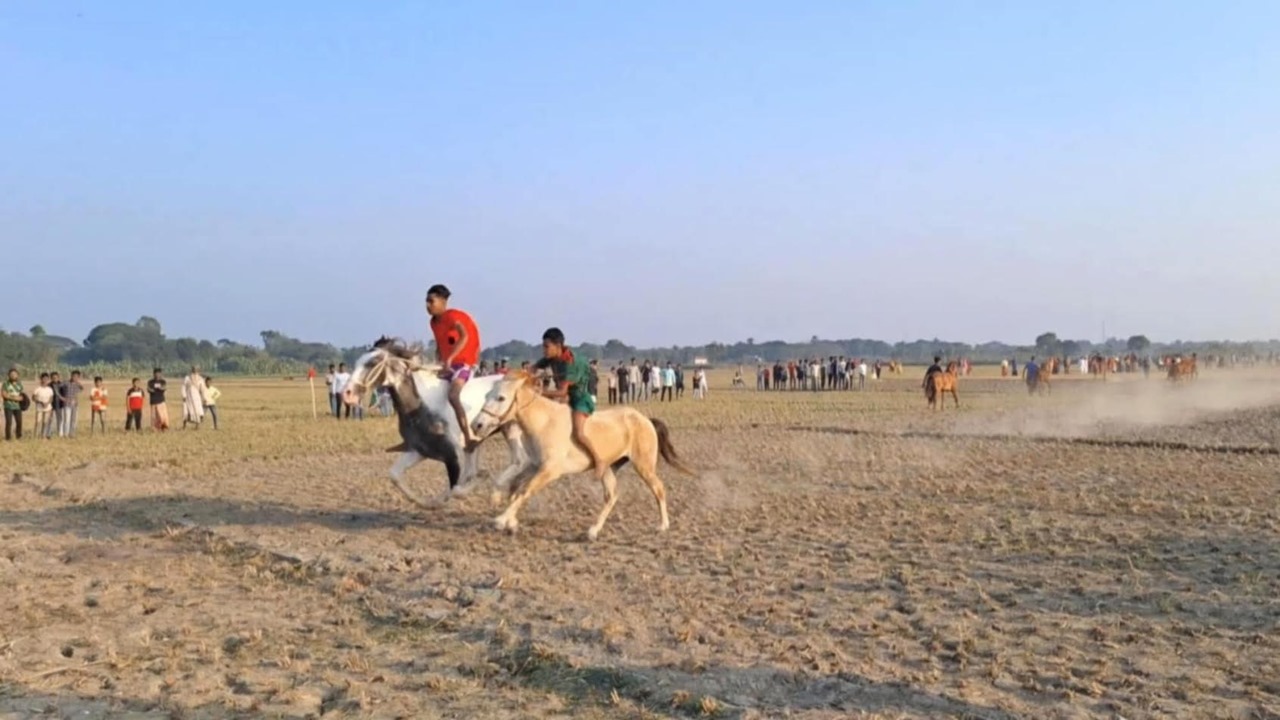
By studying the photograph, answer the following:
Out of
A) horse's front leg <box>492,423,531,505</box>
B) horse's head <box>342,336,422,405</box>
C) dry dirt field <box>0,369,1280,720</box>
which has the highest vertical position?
horse's head <box>342,336,422,405</box>

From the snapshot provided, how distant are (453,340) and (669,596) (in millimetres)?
4349

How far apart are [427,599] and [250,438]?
1716 centimetres

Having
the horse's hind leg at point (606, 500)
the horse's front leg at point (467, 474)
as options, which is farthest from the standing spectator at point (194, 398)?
Result: the horse's hind leg at point (606, 500)

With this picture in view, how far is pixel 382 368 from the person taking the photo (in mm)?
10438

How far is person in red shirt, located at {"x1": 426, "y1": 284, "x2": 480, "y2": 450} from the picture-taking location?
10.6 m

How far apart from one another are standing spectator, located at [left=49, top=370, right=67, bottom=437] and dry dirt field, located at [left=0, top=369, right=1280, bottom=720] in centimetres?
949

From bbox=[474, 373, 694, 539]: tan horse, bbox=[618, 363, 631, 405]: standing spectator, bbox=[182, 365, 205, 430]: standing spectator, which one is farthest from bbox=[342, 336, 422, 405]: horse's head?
bbox=[618, 363, 631, 405]: standing spectator

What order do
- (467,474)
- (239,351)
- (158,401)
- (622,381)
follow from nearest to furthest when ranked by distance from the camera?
(467,474)
(158,401)
(622,381)
(239,351)

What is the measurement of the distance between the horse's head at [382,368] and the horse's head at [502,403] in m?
0.98

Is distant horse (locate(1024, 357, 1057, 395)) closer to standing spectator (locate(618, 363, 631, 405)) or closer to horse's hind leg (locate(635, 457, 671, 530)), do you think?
standing spectator (locate(618, 363, 631, 405))

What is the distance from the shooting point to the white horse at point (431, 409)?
10.5m

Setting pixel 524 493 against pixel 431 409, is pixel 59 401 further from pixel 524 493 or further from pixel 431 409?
pixel 524 493

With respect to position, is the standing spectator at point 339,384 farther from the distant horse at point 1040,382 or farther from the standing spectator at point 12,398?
the distant horse at point 1040,382

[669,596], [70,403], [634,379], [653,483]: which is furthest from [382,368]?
[634,379]
